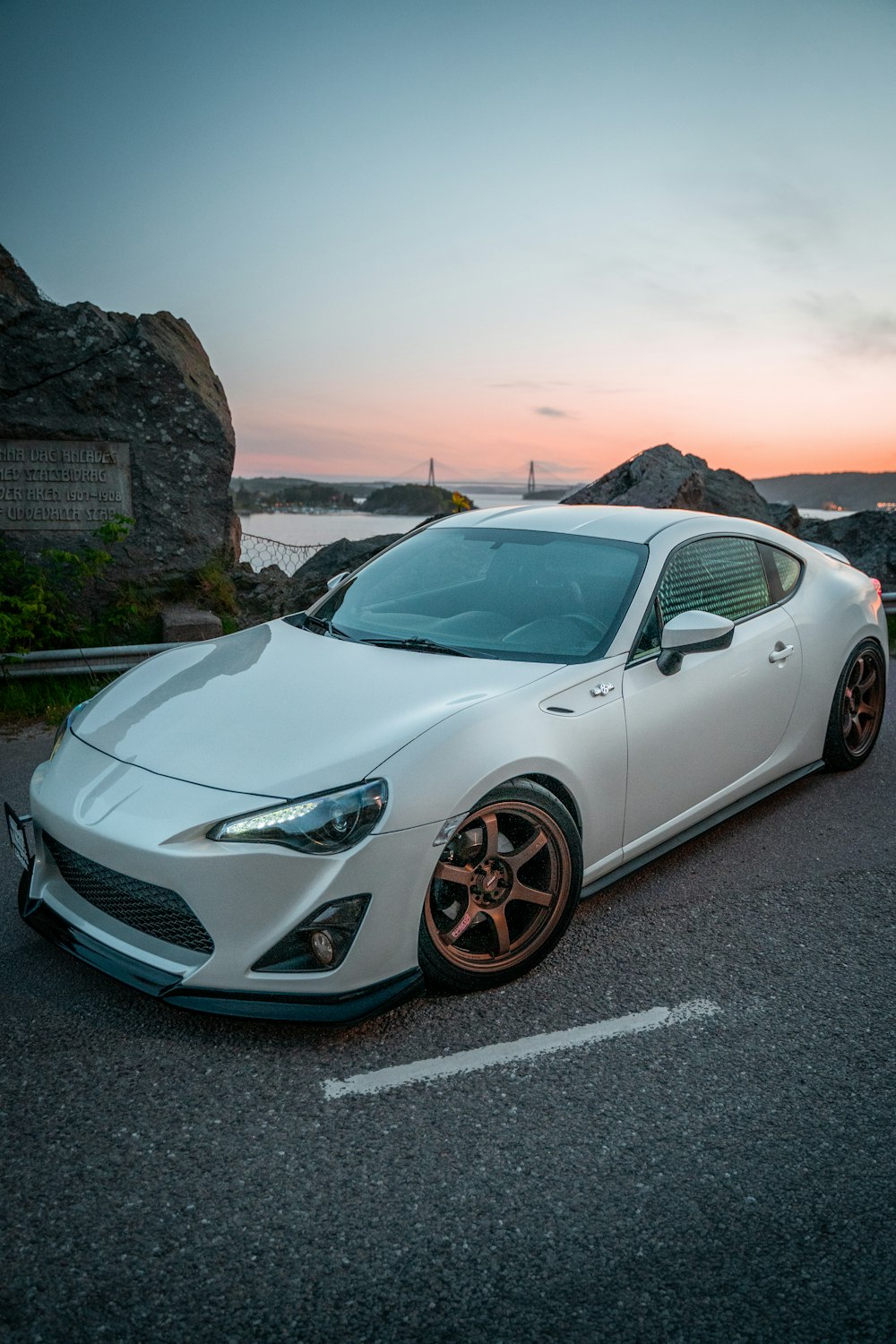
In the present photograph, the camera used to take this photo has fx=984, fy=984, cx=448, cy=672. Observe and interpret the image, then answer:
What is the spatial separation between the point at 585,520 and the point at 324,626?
1.21 meters

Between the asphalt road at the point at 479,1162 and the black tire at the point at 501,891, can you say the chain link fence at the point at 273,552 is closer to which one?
the asphalt road at the point at 479,1162

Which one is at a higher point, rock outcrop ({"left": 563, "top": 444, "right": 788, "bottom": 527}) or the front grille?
rock outcrop ({"left": 563, "top": 444, "right": 788, "bottom": 527})

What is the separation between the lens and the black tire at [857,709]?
4.84 meters

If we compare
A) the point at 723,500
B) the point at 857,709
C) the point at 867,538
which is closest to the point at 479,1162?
the point at 857,709

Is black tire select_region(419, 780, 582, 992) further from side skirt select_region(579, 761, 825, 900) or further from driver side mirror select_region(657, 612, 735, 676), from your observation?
driver side mirror select_region(657, 612, 735, 676)

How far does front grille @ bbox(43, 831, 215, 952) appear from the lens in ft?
8.75

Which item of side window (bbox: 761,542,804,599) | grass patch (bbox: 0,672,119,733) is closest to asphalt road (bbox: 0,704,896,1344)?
side window (bbox: 761,542,804,599)

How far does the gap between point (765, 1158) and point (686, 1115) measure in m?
0.22

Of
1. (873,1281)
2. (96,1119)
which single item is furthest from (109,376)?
(873,1281)

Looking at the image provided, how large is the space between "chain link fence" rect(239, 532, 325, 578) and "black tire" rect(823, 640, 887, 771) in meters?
5.30

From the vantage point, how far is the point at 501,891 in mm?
3061

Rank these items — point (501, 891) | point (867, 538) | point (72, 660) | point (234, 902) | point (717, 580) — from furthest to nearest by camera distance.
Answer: point (867, 538) → point (72, 660) → point (717, 580) → point (501, 891) → point (234, 902)

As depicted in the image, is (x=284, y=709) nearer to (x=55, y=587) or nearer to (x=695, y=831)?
(x=695, y=831)

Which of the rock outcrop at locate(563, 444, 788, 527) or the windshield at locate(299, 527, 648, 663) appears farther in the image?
the rock outcrop at locate(563, 444, 788, 527)
